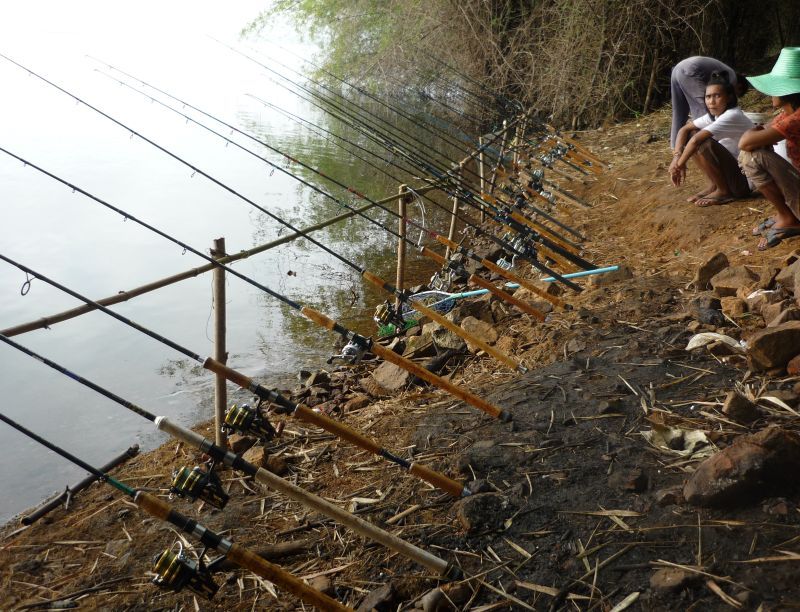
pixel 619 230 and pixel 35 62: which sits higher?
pixel 35 62

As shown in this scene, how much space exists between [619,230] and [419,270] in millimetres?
2148

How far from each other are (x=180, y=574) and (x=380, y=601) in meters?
0.57

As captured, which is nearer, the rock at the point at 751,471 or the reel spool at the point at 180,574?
the reel spool at the point at 180,574

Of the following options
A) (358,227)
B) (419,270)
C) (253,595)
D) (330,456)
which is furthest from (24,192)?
(253,595)

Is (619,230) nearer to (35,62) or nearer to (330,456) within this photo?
(330,456)

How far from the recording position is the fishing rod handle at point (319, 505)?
1977mm

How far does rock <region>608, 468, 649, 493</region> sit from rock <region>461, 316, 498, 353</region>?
→ 5.65ft

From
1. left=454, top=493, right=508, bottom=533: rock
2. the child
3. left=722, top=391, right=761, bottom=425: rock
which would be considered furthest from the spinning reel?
the child

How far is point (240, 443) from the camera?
338 centimetres

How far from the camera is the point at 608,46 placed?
929cm

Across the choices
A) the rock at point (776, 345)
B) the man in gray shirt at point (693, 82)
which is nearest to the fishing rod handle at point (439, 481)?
the rock at point (776, 345)

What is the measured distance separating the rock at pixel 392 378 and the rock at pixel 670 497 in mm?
1821

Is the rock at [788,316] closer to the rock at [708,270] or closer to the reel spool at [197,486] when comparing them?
the rock at [708,270]

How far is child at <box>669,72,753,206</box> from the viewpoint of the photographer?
15.4ft
